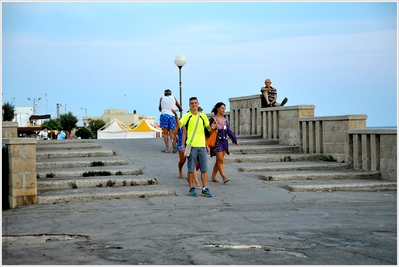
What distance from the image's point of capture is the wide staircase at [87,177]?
13.8m

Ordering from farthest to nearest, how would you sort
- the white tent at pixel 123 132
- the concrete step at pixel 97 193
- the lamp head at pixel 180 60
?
1. the white tent at pixel 123 132
2. the lamp head at pixel 180 60
3. the concrete step at pixel 97 193

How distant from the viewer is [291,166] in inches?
697

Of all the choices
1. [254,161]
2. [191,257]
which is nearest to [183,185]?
[254,161]

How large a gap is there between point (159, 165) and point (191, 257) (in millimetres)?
9763

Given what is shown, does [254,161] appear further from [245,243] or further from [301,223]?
[245,243]

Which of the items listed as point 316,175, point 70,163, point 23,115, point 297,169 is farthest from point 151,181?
point 23,115

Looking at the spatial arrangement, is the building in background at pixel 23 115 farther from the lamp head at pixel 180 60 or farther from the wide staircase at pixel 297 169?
the wide staircase at pixel 297 169

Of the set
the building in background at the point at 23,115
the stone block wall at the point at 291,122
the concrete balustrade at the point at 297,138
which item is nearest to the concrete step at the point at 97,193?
the concrete balustrade at the point at 297,138

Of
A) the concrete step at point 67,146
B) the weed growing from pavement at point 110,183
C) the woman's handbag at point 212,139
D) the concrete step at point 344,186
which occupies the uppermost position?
the woman's handbag at point 212,139

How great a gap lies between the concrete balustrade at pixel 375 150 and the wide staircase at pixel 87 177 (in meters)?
5.70

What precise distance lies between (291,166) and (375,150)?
84.1 inches

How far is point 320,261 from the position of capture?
7.95 meters

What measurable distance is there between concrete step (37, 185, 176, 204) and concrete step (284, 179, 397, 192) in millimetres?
2922

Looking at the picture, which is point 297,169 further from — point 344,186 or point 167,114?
point 167,114
